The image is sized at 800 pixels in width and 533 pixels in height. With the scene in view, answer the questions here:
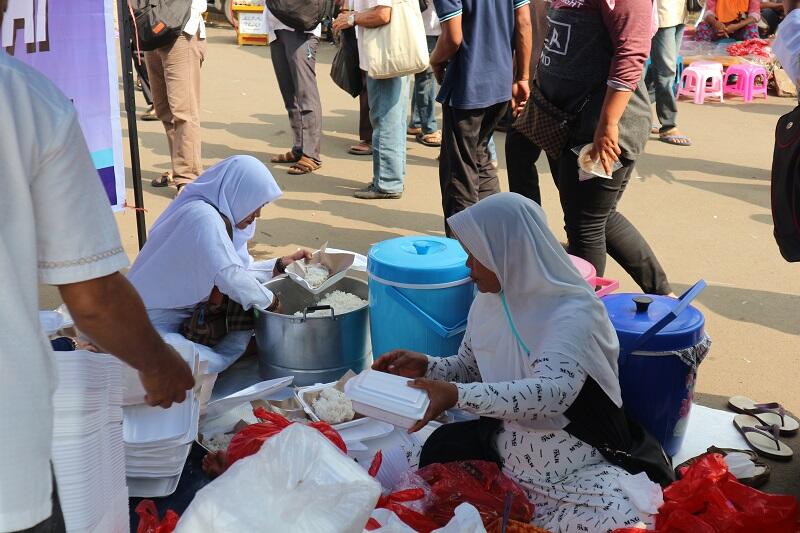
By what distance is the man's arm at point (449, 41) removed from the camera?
4230mm

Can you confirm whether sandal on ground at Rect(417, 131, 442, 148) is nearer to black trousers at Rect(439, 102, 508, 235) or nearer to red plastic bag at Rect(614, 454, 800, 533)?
black trousers at Rect(439, 102, 508, 235)

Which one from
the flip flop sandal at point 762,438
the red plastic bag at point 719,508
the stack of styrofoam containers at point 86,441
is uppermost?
the stack of styrofoam containers at point 86,441

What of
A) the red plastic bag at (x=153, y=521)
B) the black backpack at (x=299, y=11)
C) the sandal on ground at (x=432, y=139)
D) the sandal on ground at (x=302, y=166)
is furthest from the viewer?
the sandal on ground at (x=432, y=139)

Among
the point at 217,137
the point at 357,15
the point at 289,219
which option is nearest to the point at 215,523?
the point at 289,219

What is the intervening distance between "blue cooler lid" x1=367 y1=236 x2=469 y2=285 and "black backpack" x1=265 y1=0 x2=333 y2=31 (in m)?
3.16

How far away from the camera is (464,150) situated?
4.38m

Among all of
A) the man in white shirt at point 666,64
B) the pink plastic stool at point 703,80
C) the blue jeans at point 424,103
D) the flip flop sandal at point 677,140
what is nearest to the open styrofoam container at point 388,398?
the blue jeans at point 424,103

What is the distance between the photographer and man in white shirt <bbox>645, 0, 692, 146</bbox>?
7.26 metres

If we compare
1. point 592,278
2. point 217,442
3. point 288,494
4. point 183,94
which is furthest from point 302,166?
point 288,494

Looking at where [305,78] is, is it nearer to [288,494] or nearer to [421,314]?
[421,314]

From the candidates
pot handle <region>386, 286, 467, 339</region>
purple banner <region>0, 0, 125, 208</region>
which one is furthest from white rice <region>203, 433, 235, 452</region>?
purple banner <region>0, 0, 125, 208</region>

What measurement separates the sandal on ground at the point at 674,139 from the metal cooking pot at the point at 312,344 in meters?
5.21

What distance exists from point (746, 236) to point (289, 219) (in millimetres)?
2955

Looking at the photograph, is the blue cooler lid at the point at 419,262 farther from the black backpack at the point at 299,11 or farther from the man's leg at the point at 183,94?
the black backpack at the point at 299,11
